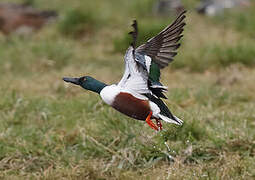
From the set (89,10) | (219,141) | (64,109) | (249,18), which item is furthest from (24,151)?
(249,18)

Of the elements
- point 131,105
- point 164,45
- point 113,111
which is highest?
point 164,45

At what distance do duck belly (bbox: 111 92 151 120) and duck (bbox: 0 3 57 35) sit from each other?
5766mm

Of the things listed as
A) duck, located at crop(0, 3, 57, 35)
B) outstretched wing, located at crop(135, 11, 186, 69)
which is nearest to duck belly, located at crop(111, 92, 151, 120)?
outstretched wing, located at crop(135, 11, 186, 69)

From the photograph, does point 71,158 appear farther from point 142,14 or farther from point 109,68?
point 142,14

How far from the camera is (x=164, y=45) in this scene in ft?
9.22

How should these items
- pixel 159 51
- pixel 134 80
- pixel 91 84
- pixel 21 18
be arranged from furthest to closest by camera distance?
pixel 21 18 < pixel 159 51 < pixel 91 84 < pixel 134 80

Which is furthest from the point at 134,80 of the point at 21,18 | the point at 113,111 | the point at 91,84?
the point at 21,18

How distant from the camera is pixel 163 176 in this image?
9.96ft

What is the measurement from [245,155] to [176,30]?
125 centimetres

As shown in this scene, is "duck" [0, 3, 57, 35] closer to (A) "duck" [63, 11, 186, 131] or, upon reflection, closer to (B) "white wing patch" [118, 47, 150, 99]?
(A) "duck" [63, 11, 186, 131]

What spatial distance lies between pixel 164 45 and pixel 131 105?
44 cm

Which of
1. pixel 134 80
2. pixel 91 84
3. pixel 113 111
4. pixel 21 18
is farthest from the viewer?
pixel 21 18

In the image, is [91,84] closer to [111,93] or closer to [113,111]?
[111,93]

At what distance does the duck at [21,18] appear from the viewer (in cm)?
823
